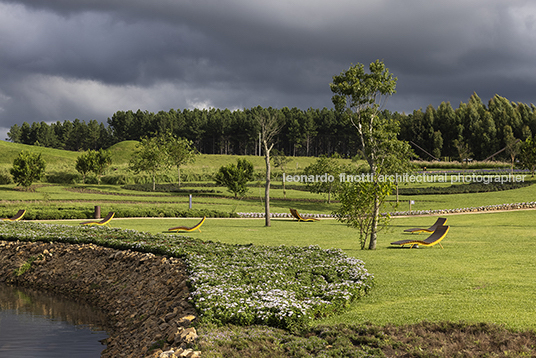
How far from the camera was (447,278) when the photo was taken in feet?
28.1

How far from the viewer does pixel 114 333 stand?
9.25m

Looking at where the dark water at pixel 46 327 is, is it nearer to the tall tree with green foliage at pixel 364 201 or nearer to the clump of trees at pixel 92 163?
the tall tree with green foliage at pixel 364 201

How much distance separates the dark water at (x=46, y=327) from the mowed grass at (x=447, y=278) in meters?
5.36

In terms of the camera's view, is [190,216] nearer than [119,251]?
No

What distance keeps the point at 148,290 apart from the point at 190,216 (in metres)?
15.9

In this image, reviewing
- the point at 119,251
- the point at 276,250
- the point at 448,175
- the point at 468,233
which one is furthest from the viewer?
the point at 448,175

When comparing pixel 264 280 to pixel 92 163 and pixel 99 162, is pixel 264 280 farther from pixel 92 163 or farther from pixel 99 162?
pixel 99 162

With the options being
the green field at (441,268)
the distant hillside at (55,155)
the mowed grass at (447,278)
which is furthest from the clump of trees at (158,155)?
the mowed grass at (447,278)

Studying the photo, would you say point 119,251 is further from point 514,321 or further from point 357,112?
point 357,112

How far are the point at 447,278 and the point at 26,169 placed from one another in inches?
1597

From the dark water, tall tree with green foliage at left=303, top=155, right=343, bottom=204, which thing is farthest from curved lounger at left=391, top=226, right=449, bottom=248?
tall tree with green foliage at left=303, top=155, right=343, bottom=204

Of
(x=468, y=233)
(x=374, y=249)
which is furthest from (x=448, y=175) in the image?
(x=374, y=249)

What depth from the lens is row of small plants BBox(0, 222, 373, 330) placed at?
6.55m

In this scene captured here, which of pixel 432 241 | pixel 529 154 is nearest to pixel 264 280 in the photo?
pixel 432 241
